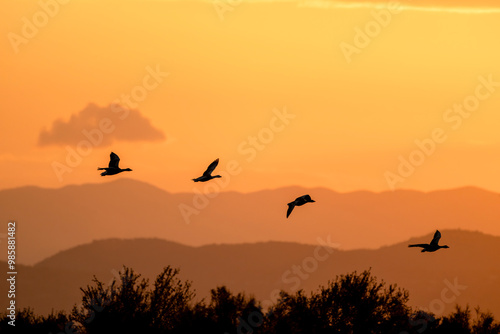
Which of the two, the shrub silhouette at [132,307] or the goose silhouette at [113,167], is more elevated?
the goose silhouette at [113,167]

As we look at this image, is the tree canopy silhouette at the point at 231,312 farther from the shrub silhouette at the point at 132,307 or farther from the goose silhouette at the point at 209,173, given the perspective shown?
the goose silhouette at the point at 209,173

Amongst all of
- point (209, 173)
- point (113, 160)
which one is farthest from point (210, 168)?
point (113, 160)

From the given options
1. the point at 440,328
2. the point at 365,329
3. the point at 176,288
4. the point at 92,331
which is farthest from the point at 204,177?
the point at 440,328

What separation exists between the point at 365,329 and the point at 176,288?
16974 millimetres

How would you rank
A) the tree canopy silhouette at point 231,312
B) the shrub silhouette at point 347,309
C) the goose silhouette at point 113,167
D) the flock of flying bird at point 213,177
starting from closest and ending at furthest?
the flock of flying bird at point 213,177 < the goose silhouette at point 113,167 < the tree canopy silhouette at point 231,312 < the shrub silhouette at point 347,309

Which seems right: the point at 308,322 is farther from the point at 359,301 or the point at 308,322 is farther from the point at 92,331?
the point at 92,331

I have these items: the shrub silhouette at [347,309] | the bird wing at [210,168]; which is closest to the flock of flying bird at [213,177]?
the bird wing at [210,168]

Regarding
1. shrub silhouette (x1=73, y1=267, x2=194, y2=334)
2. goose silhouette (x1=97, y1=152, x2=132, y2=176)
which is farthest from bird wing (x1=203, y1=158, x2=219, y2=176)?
shrub silhouette (x1=73, y1=267, x2=194, y2=334)

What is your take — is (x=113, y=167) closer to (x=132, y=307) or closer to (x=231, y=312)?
(x=132, y=307)

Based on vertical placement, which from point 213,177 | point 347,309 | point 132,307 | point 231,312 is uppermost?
point 213,177

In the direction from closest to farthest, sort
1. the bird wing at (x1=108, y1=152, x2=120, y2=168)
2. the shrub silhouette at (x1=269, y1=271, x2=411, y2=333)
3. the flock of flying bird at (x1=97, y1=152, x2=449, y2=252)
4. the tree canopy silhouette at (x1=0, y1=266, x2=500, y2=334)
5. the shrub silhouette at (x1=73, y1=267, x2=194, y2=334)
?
1. the flock of flying bird at (x1=97, y1=152, x2=449, y2=252)
2. the bird wing at (x1=108, y1=152, x2=120, y2=168)
3. the shrub silhouette at (x1=73, y1=267, x2=194, y2=334)
4. the tree canopy silhouette at (x1=0, y1=266, x2=500, y2=334)
5. the shrub silhouette at (x1=269, y1=271, x2=411, y2=333)

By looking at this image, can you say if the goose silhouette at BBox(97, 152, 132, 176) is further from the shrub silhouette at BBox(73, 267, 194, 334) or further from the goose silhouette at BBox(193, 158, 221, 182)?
the shrub silhouette at BBox(73, 267, 194, 334)

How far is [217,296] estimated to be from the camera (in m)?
92.8

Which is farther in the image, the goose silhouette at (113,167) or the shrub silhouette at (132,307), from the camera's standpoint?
the shrub silhouette at (132,307)
